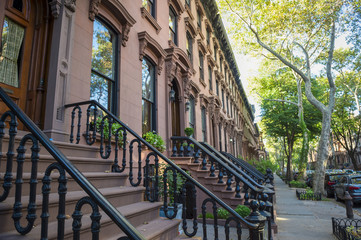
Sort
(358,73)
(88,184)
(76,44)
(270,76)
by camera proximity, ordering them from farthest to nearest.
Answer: (270,76)
(358,73)
(76,44)
(88,184)

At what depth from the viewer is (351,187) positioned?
481 inches

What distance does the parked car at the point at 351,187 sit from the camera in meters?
11.9

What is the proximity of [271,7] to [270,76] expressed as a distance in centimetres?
1359

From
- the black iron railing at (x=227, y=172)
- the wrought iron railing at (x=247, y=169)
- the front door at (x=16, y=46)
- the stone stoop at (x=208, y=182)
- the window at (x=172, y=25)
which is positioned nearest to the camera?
the front door at (x=16, y=46)

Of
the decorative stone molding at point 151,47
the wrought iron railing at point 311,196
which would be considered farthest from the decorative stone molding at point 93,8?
the wrought iron railing at point 311,196

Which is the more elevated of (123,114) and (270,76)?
(270,76)

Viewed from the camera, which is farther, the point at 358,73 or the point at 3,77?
the point at 358,73

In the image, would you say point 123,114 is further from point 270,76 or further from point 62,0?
point 270,76

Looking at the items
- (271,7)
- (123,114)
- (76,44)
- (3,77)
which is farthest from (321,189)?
(3,77)

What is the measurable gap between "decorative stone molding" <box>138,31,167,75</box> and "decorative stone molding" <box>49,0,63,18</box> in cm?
312

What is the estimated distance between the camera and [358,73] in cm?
2620

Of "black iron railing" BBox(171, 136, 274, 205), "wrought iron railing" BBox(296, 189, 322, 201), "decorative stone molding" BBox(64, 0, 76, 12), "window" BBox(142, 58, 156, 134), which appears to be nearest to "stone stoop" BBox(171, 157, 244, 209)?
"black iron railing" BBox(171, 136, 274, 205)

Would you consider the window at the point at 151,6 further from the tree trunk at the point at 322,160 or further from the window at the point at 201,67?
the tree trunk at the point at 322,160

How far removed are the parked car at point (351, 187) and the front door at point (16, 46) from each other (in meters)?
14.2
